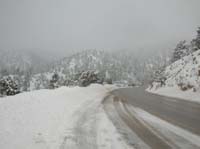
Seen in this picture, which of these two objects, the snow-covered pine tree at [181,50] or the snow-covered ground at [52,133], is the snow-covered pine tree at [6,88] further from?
the snow-covered pine tree at [181,50]

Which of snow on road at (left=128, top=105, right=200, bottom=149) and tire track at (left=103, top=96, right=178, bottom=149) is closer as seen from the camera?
tire track at (left=103, top=96, right=178, bottom=149)

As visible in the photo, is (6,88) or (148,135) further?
(6,88)

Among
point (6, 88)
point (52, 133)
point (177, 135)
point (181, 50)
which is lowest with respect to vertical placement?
point (6, 88)

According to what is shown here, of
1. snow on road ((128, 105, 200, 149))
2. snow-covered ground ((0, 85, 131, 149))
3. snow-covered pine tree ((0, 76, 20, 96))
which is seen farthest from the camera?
snow-covered pine tree ((0, 76, 20, 96))

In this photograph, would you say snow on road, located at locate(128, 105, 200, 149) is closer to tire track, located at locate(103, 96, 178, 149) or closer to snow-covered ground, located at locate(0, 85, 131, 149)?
tire track, located at locate(103, 96, 178, 149)

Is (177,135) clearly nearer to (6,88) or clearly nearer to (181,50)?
(6,88)

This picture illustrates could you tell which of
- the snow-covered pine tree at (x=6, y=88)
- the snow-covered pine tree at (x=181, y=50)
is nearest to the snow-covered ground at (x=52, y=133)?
the snow-covered pine tree at (x=6, y=88)

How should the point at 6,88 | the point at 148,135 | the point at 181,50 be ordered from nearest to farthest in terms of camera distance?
1. the point at 148,135
2. the point at 6,88
3. the point at 181,50

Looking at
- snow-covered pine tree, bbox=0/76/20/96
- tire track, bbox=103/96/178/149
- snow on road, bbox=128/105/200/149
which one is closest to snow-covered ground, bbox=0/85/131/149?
tire track, bbox=103/96/178/149

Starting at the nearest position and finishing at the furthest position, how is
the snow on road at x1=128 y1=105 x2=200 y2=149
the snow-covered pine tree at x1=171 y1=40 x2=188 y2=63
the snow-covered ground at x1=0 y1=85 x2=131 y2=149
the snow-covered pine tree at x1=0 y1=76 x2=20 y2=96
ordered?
1. the snow-covered ground at x1=0 y1=85 x2=131 y2=149
2. the snow on road at x1=128 y1=105 x2=200 y2=149
3. the snow-covered pine tree at x1=0 y1=76 x2=20 y2=96
4. the snow-covered pine tree at x1=171 y1=40 x2=188 y2=63

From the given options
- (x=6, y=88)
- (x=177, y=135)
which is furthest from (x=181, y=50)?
(x=177, y=135)

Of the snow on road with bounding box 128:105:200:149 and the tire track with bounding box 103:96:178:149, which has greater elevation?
the tire track with bounding box 103:96:178:149

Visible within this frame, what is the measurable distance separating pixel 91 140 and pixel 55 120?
3.35 metres

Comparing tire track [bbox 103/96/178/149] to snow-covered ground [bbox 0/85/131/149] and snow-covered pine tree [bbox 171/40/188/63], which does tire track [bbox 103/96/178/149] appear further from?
snow-covered pine tree [bbox 171/40/188/63]
